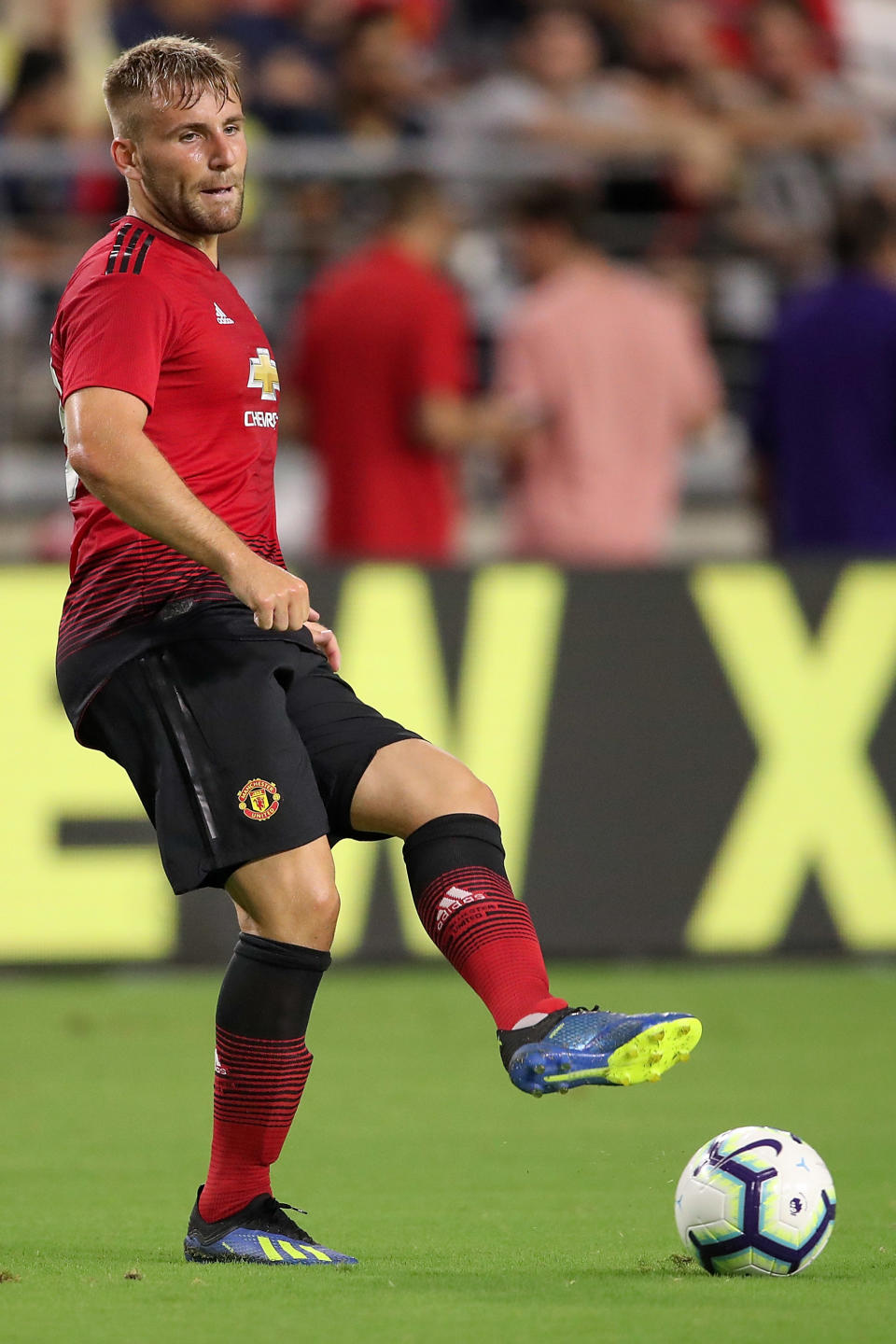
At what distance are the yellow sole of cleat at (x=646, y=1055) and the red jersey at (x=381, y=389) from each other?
5381mm

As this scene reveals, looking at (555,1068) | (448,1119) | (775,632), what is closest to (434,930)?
(555,1068)

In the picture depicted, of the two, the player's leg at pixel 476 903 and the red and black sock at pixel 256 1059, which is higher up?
the player's leg at pixel 476 903

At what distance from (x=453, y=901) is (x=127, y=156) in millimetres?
1499

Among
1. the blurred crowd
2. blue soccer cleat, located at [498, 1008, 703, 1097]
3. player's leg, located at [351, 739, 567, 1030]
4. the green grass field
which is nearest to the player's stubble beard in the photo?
player's leg, located at [351, 739, 567, 1030]

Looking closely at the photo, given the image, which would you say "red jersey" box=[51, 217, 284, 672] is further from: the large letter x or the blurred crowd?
the blurred crowd

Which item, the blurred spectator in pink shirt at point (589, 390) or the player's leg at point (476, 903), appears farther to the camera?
the blurred spectator in pink shirt at point (589, 390)

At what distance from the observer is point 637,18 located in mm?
13570

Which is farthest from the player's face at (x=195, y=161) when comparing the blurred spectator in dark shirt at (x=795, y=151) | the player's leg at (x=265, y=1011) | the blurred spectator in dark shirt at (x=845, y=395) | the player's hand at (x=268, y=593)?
the blurred spectator in dark shirt at (x=795, y=151)

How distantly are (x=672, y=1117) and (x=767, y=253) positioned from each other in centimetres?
731

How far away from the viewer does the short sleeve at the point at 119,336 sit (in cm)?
387

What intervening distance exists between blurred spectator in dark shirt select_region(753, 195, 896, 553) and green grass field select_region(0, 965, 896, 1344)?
77.2 inches

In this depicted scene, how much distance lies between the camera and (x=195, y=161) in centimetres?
404

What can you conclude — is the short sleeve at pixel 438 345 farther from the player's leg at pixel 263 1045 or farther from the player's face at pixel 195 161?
the player's leg at pixel 263 1045


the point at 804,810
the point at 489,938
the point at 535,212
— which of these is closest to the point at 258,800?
the point at 489,938
